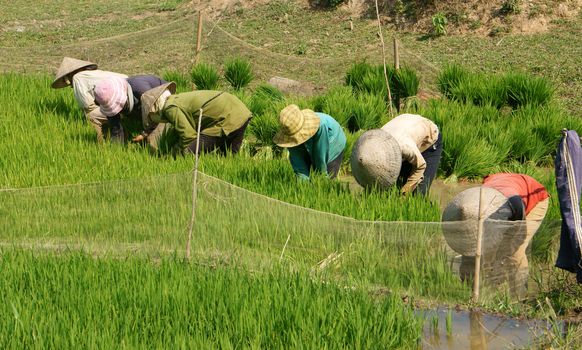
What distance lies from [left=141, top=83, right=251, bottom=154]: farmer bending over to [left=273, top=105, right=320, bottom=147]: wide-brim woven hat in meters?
1.38

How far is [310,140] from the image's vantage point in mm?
6027

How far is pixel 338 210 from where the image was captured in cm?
559

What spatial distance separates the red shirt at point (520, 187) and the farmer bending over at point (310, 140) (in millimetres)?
1301

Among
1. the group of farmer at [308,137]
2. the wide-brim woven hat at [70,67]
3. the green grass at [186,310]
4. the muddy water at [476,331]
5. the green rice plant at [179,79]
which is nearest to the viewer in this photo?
the green grass at [186,310]

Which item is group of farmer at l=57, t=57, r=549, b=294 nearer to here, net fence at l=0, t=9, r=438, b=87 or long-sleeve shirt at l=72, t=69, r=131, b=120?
long-sleeve shirt at l=72, t=69, r=131, b=120

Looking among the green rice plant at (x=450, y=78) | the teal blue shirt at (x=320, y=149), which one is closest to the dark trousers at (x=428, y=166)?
the teal blue shirt at (x=320, y=149)

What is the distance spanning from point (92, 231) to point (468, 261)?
2136 millimetres

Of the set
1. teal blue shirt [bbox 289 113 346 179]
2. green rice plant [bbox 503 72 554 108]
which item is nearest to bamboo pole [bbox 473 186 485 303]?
teal blue shirt [bbox 289 113 346 179]

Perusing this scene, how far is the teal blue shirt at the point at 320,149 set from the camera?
5.98 m

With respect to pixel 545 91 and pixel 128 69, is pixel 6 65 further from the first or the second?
pixel 545 91

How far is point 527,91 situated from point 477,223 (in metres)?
4.61

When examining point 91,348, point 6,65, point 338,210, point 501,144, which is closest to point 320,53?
point 6,65

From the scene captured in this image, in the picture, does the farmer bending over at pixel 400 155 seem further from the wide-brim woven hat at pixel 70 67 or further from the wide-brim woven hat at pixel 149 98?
the wide-brim woven hat at pixel 70 67

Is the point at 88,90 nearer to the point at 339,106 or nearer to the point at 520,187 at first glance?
the point at 339,106
